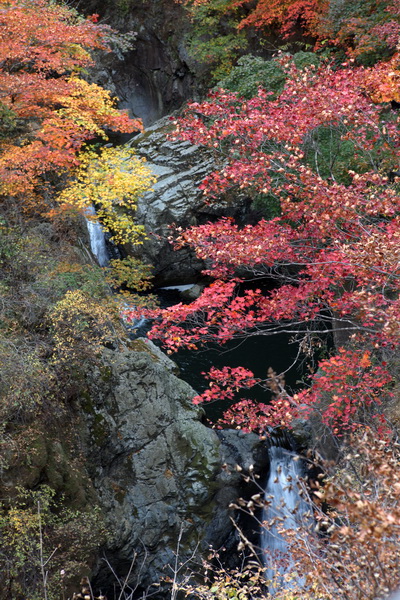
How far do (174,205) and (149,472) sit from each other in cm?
1027

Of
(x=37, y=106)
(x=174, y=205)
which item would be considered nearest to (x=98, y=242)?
(x=174, y=205)

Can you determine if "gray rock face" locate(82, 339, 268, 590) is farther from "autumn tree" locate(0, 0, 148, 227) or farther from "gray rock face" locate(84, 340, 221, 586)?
"autumn tree" locate(0, 0, 148, 227)

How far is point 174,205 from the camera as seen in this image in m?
16.8

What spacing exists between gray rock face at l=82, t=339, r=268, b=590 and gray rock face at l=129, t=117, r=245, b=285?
26.0ft

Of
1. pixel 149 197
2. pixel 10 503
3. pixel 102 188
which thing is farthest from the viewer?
pixel 149 197

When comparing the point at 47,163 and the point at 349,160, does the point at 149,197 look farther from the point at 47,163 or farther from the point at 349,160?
the point at 349,160

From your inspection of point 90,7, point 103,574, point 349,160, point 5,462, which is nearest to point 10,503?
point 5,462

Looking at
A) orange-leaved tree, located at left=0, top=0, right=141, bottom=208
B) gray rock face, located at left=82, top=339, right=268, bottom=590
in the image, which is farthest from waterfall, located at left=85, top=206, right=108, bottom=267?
gray rock face, located at left=82, top=339, right=268, bottom=590

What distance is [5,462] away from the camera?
688cm

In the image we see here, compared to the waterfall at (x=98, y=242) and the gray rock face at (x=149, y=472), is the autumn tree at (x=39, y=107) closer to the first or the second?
the waterfall at (x=98, y=242)

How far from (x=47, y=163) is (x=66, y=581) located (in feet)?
28.3

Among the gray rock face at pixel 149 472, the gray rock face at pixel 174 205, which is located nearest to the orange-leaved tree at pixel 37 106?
the gray rock face at pixel 174 205

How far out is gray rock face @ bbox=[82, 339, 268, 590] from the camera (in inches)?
337

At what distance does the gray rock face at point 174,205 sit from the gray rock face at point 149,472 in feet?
26.0
